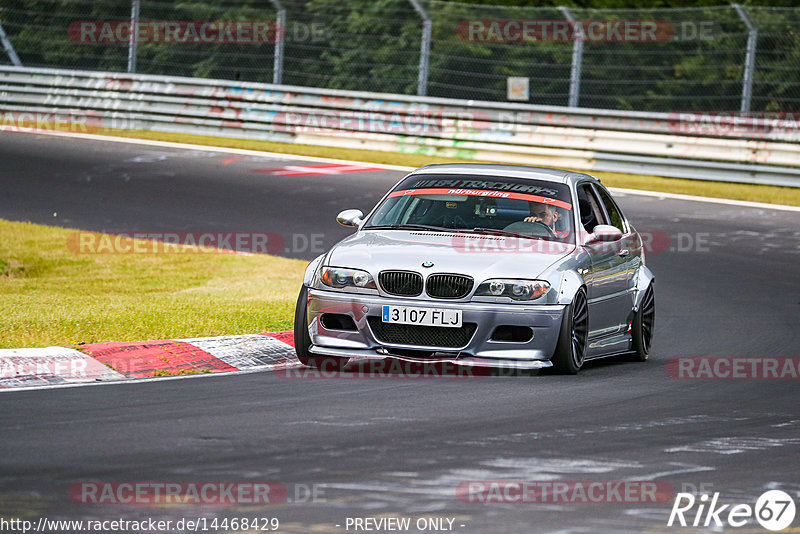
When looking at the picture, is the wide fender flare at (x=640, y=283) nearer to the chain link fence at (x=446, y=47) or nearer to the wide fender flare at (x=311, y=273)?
the wide fender flare at (x=311, y=273)

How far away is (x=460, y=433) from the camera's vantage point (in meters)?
7.23

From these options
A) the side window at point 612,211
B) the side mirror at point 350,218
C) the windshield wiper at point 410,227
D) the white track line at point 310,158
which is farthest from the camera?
the white track line at point 310,158

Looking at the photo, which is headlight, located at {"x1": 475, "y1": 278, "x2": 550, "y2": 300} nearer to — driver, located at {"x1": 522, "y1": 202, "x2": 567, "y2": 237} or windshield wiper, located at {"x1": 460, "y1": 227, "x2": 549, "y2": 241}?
windshield wiper, located at {"x1": 460, "y1": 227, "x2": 549, "y2": 241}

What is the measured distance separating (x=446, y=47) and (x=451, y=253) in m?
16.1

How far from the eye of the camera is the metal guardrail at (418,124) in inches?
880

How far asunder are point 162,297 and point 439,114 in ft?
40.5

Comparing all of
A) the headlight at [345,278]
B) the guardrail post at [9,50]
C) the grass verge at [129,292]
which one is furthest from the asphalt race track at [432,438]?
the guardrail post at [9,50]

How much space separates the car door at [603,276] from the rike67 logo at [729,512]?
399 centimetres

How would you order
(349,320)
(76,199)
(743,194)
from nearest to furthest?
(349,320)
(76,199)
(743,194)

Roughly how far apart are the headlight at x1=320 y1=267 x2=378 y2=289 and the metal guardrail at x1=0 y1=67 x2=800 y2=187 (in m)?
13.9

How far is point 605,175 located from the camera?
76.0 ft

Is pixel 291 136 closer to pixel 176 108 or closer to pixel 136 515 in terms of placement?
pixel 176 108

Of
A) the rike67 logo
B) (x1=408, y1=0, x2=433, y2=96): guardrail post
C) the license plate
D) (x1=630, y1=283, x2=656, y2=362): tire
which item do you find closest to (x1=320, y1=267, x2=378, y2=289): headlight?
the license plate

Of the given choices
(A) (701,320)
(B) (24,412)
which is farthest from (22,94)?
(B) (24,412)
